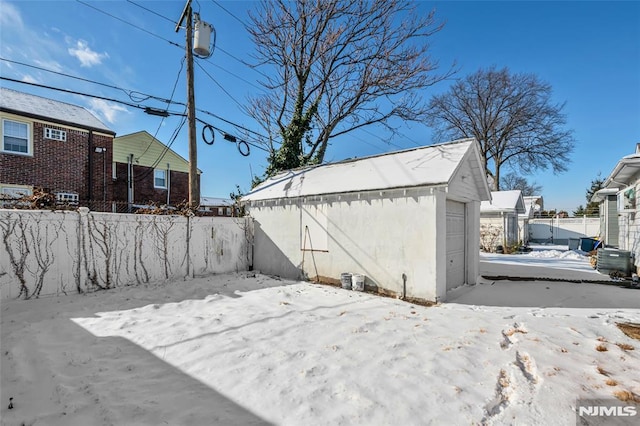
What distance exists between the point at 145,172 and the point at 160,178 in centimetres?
100

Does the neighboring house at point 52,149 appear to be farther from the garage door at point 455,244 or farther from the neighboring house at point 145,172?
the garage door at point 455,244

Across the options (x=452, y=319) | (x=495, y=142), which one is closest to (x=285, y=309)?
(x=452, y=319)

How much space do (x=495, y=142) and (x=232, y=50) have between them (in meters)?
22.3

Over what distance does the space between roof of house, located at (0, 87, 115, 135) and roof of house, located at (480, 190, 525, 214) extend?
21.3 meters

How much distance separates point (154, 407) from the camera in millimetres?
2512

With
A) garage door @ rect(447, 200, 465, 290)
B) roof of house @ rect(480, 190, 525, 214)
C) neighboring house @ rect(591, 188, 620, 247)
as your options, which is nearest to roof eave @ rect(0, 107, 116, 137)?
garage door @ rect(447, 200, 465, 290)

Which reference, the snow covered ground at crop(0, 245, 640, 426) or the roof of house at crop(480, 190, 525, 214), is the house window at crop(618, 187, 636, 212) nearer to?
the snow covered ground at crop(0, 245, 640, 426)

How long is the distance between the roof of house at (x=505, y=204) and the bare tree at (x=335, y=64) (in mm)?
7022

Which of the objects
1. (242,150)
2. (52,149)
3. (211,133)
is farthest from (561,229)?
(52,149)

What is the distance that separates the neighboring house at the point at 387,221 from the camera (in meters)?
6.13

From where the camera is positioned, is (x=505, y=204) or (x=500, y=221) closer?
(x=505, y=204)

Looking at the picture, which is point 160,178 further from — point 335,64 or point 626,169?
point 626,169

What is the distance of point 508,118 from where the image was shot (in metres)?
22.8

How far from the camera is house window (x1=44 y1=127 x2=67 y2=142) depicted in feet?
41.2
